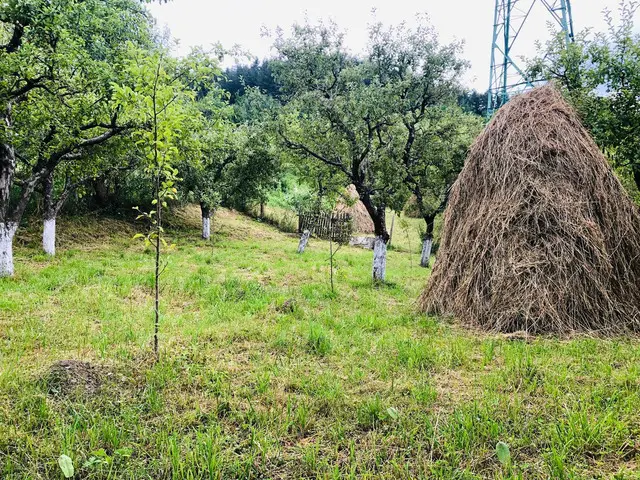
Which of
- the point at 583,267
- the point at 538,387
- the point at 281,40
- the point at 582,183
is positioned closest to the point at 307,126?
the point at 281,40

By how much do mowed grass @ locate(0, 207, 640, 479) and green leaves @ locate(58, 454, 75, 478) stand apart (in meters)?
0.06

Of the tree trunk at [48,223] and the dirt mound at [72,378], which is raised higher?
the tree trunk at [48,223]

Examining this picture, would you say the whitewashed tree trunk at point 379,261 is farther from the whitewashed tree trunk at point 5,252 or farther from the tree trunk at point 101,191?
the tree trunk at point 101,191

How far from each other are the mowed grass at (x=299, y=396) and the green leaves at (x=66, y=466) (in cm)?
6

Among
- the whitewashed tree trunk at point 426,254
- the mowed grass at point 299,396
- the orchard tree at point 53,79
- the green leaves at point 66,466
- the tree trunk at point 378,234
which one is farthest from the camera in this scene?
the whitewashed tree trunk at point 426,254

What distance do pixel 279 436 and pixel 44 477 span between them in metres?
1.57

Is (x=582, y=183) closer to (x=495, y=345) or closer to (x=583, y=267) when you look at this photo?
(x=583, y=267)

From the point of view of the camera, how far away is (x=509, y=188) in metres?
6.41

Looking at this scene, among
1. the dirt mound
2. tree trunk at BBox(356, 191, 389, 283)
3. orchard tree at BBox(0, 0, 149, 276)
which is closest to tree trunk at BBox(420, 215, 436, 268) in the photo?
tree trunk at BBox(356, 191, 389, 283)

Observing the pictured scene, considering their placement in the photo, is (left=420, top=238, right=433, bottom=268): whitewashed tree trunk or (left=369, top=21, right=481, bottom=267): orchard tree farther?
(left=420, top=238, right=433, bottom=268): whitewashed tree trunk

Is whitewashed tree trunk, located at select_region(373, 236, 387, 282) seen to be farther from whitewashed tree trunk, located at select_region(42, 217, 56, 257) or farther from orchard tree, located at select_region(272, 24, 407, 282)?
whitewashed tree trunk, located at select_region(42, 217, 56, 257)

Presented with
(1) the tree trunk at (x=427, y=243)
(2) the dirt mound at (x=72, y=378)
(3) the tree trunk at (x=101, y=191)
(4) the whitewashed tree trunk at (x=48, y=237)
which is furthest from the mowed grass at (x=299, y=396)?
(3) the tree trunk at (x=101, y=191)

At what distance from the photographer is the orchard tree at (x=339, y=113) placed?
9219mm

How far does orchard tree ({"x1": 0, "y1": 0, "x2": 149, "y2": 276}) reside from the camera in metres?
6.98
